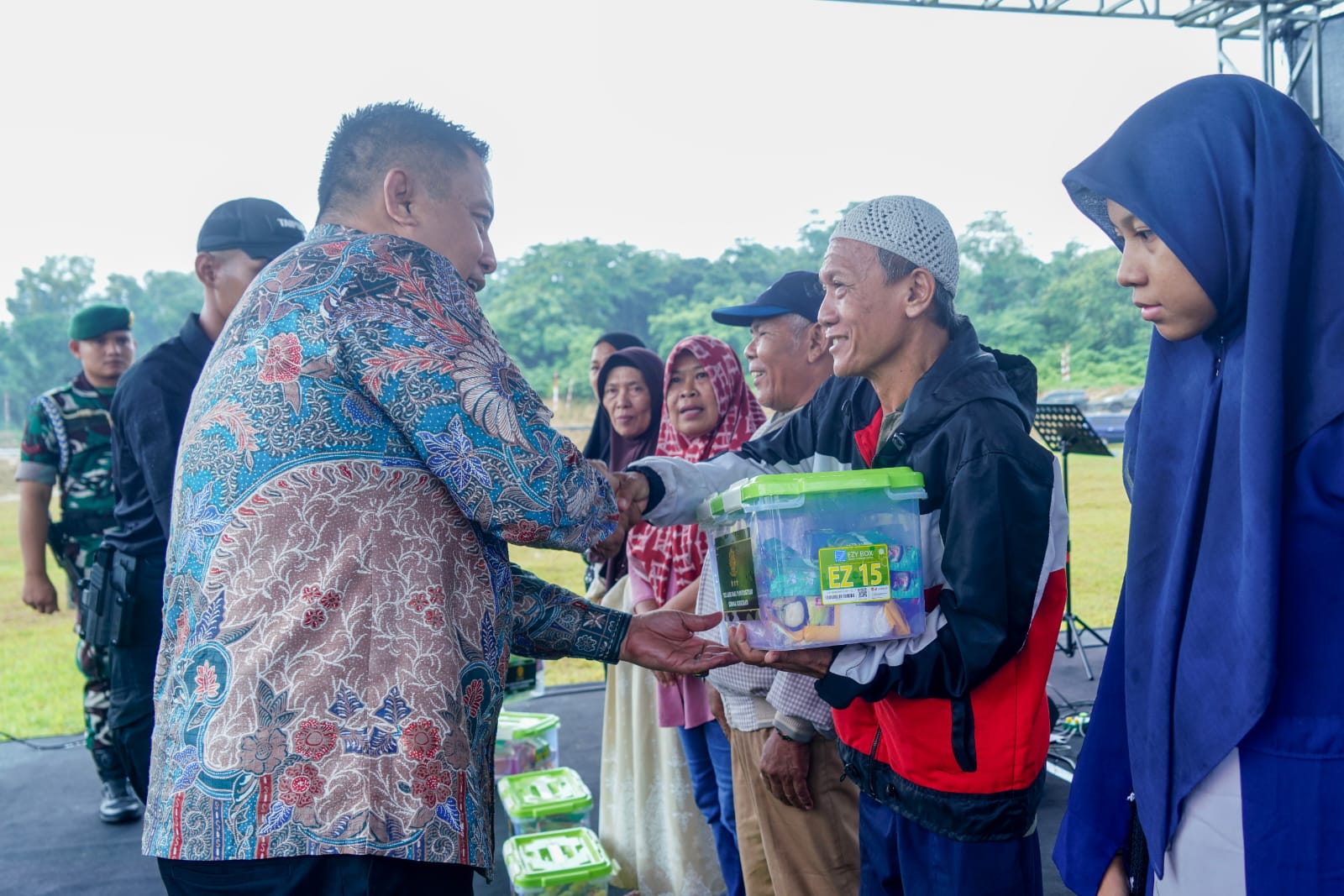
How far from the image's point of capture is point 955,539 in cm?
171

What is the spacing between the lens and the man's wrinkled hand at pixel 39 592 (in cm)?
495

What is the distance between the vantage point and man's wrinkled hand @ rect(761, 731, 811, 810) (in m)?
2.44

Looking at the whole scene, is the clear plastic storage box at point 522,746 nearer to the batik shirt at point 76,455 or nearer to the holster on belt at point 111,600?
the holster on belt at point 111,600

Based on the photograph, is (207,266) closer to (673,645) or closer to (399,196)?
(399,196)

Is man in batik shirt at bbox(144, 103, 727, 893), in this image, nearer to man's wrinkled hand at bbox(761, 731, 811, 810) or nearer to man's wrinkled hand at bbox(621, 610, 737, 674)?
man's wrinkled hand at bbox(621, 610, 737, 674)

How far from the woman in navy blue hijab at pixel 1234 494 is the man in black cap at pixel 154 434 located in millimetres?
2632

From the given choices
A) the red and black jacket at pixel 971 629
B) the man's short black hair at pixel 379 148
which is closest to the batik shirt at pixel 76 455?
the man's short black hair at pixel 379 148

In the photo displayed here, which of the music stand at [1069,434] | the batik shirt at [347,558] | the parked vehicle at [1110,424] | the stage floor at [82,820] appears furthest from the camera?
the parked vehicle at [1110,424]

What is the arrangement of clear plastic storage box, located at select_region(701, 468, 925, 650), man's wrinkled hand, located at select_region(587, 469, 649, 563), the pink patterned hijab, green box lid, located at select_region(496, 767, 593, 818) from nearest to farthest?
clear plastic storage box, located at select_region(701, 468, 925, 650) < man's wrinkled hand, located at select_region(587, 469, 649, 563) < the pink patterned hijab < green box lid, located at select_region(496, 767, 593, 818)

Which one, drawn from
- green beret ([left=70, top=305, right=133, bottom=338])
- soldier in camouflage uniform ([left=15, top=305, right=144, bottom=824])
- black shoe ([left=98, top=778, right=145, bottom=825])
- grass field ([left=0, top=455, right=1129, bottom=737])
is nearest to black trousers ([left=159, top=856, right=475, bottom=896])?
soldier in camouflage uniform ([left=15, top=305, right=144, bottom=824])

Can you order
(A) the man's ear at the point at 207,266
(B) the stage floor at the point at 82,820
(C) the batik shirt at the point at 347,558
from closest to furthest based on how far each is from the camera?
1. (C) the batik shirt at the point at 347,558
2. (A) the man's ear at the point at 207,266
3. (B) the stage floor at the point at 82,820

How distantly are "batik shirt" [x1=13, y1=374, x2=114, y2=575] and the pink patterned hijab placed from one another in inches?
106

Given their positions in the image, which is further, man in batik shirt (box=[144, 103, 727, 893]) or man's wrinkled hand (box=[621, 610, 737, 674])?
man's wrinkled hand (box=[621, 610, 737, 674])

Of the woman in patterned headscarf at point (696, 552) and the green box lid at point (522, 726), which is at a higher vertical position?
the woman in patterned headscarf at point (696, 552)
